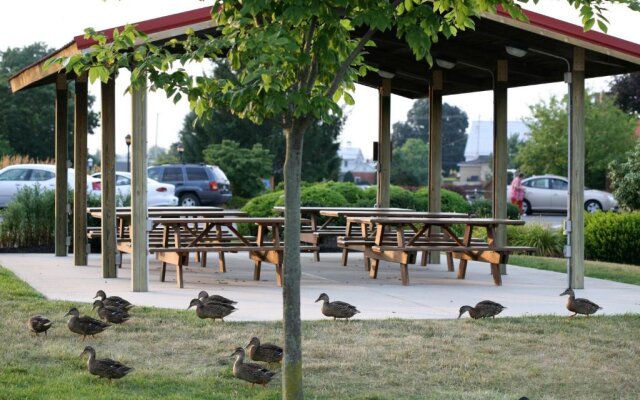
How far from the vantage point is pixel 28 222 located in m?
20.7

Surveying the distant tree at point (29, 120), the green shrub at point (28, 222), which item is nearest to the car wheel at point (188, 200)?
the green shrub at point (28, 222)

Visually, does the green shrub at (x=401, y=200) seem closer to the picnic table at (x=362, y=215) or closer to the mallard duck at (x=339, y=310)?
the picnic table at (x=362, y=215)

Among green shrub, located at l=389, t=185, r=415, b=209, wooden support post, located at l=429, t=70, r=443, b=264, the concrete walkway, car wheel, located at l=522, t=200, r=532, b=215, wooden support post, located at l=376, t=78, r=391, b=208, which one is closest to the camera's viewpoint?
the concrete walkway

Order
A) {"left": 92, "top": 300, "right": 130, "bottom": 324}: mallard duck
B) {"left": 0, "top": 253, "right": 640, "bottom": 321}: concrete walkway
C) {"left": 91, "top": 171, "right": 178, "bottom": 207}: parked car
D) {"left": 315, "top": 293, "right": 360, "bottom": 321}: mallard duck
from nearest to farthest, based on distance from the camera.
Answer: {"left": 92, "top": 300, "right": 130, "bottom": 324}: mallard duck < {"left": 315, "top": 293, "right": 360, "bottom": 321}: mallard duck < {"left": 0, "top": 253, "right": 640, "bottom": 321}: concrete walkway < {"left": 91, "top": 171, "right": 178, "bottom": 207}: parked car

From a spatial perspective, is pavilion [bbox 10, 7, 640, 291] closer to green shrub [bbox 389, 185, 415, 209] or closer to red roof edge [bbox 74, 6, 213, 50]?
red roof edge [bbox 74, 6, 213, 50]

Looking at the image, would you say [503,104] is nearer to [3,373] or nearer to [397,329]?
[397,329]

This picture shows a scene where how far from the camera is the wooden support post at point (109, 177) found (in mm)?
14938

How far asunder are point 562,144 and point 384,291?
137 ft

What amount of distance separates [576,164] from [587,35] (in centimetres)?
172

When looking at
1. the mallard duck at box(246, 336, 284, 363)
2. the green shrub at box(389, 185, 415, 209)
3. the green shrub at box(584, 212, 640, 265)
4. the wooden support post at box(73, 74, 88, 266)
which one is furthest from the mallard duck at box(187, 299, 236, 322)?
the green shrub at box(389, 185, 415, 209)

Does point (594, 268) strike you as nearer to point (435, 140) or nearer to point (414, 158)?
point (435, 140)

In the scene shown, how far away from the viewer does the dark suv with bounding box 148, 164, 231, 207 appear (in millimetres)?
38875

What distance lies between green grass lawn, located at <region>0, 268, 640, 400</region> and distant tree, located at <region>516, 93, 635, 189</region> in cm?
4144

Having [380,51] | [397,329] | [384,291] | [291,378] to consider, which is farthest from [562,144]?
[291,378]
